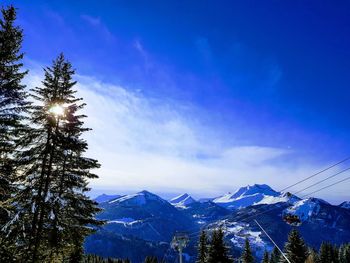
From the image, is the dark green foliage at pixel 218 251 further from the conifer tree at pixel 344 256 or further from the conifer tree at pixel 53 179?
the conifer tree at pixel 344 256

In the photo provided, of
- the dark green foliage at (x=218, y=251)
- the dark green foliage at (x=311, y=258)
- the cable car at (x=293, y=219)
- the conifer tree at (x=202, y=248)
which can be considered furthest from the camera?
the conifer tree at (x=202, y=248)

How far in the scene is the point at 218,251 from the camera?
47125 millimetres

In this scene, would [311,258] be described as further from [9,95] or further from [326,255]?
[9,95]

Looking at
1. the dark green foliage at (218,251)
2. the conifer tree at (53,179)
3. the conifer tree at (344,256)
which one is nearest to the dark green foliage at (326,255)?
the conifer tree at (344,256)

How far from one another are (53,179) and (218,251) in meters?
32.4

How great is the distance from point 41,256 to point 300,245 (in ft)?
150

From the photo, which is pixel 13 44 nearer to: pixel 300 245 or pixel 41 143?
pixel 41 143

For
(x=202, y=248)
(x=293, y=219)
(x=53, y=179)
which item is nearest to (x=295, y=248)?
(x=202, y=248)

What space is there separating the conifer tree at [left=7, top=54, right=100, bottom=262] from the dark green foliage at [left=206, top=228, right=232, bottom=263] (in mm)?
28759

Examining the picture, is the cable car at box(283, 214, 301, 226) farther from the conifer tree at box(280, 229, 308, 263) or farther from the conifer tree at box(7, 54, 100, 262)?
the conifer tree at box(280, 229, 308, 263)

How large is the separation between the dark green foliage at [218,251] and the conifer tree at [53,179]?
2876cm

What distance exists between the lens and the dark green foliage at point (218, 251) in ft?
153

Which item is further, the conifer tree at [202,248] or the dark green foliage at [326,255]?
the dark green foliage at [326,255]

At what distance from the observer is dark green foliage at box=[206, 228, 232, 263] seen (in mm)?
46656
